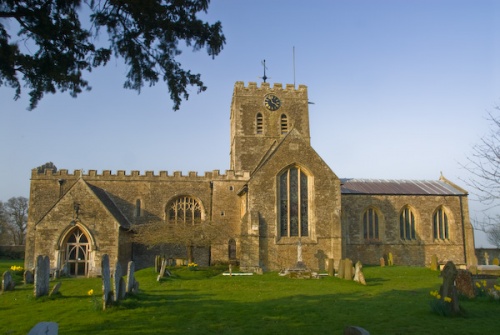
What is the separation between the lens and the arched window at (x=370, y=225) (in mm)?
32469

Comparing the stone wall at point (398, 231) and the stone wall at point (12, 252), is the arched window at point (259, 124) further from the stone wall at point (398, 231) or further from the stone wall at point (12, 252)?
the stone wall at point (12, 252)

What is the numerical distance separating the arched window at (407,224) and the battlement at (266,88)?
12.3 m

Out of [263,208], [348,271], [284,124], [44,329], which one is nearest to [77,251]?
[263,208]

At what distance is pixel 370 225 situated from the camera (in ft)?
107

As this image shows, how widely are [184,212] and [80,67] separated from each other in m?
24.3

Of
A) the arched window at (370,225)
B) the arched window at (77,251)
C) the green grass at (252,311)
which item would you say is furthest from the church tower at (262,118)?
the green grass at (252,311)

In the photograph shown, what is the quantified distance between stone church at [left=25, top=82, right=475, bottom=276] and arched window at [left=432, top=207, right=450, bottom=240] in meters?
0.07

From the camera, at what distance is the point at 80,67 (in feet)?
28.2

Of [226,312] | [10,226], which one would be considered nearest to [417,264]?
[226,312]

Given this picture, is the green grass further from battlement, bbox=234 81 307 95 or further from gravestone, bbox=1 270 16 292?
battlement, bbox=234 81 307 95

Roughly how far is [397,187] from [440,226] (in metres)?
4.02

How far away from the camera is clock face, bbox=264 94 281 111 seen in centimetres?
3734

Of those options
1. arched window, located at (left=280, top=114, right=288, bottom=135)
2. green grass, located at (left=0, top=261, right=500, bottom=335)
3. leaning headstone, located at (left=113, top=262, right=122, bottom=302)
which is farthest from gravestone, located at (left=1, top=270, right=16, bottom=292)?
arched window, located at (left=280, top=114, right=288, bottom=135)

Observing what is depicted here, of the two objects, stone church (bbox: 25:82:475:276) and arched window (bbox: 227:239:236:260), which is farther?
arched window (bbox: 227:239:236:260)
